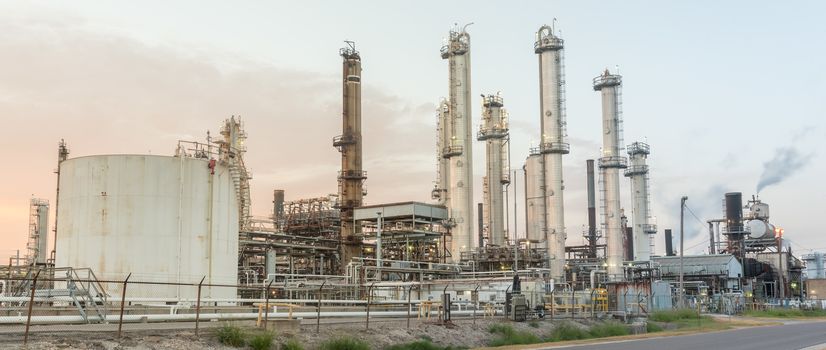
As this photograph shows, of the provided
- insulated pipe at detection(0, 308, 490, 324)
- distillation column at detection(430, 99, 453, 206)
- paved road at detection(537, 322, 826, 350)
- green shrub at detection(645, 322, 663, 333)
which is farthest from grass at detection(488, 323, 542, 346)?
distillation column at detection(430, 99, 453, 206)

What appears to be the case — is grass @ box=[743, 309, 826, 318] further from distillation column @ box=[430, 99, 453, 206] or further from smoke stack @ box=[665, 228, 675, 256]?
smoke stack @ box=[665, 228, 675, 256]

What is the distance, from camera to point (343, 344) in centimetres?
2408

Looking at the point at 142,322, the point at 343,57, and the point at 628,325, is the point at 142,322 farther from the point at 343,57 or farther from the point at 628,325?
the point at 343,57

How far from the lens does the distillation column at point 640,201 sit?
259 ft

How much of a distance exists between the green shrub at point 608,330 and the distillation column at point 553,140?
28.6 metres

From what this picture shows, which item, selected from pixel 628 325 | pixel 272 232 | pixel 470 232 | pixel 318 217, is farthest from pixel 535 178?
pixel 628 325

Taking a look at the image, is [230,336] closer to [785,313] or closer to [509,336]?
[509,336]

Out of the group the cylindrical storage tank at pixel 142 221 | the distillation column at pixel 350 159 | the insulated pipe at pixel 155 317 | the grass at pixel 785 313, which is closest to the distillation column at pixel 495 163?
the distillation column at pixel 350 159

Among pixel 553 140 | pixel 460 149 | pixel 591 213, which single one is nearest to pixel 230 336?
pixel 460 149

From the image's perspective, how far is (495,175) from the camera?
259 feet

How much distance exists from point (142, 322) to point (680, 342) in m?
19.4

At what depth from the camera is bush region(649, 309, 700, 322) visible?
158 ft

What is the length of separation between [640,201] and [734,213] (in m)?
29.0

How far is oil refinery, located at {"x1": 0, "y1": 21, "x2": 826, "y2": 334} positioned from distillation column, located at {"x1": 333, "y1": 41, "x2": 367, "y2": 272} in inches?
4.5
